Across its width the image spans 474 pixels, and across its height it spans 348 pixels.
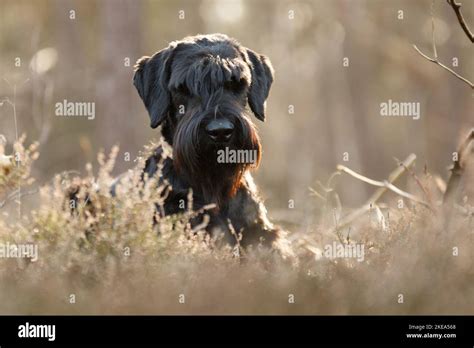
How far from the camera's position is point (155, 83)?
7.83m

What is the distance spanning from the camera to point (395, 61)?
26.5 metres

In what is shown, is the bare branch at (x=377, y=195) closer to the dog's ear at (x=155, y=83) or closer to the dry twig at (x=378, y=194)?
the dry twig at (x=378, y=194)

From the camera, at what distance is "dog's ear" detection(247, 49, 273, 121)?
25.7 ft

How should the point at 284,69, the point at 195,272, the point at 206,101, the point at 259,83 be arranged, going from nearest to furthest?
the point at 195,272
the point at 206,101
the point at 259,83
the point at 284,69

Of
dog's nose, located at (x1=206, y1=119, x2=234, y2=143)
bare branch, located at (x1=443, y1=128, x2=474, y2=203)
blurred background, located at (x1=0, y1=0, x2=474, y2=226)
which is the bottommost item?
bare branch, located at (x1=443, y1=128, x2=474, y2=203)

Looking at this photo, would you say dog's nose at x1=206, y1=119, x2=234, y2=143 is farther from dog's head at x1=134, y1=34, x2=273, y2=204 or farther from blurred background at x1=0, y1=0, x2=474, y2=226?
blurred background at x1=0, y1=0, x2=474, y2=226

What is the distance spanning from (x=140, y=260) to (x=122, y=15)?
9.99m

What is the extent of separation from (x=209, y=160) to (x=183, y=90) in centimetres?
67

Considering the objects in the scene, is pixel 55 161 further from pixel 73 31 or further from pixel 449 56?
pixel 449 56

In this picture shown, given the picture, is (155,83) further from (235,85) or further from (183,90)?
(235,85)

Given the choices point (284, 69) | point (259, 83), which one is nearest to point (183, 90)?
point (259, 83)

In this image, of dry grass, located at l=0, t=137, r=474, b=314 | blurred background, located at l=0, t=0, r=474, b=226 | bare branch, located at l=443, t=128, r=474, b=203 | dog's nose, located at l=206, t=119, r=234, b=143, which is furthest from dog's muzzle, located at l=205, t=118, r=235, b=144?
blurred background, located at l=0, t=0, r=474, b=226

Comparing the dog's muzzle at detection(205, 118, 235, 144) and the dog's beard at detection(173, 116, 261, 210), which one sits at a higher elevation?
the dog's muzzle at detection(205, 118, 235, 144)
